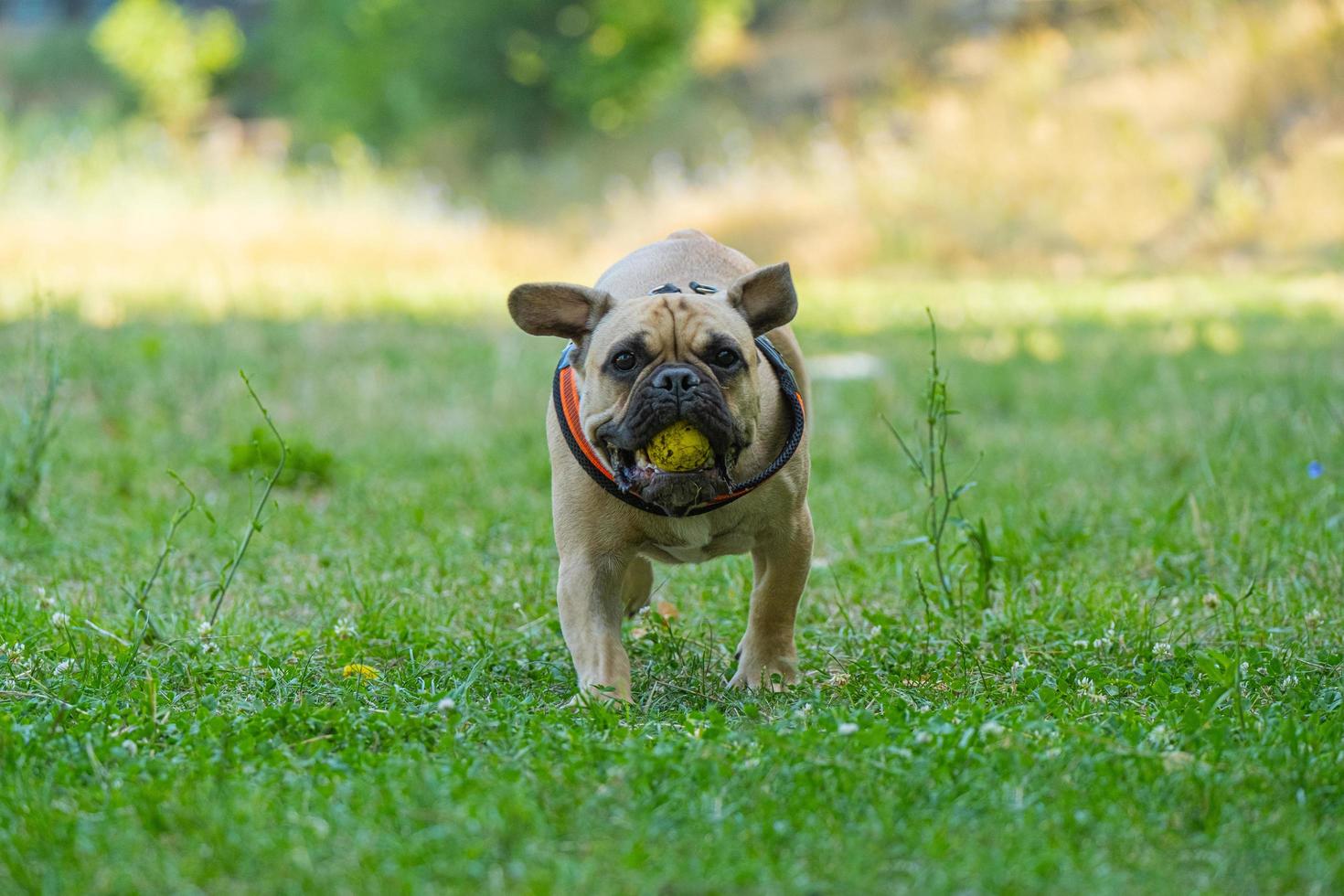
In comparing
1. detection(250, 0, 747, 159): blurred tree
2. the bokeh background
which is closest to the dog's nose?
the bokeh background

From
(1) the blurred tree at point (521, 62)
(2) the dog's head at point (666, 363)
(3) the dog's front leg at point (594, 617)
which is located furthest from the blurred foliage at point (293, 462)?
(1) the blurred tree at point (521, 62)

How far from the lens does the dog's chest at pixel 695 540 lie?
364 cm

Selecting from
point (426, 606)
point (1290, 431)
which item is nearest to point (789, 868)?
point (426, 606)

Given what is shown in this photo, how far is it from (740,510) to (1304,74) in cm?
1393

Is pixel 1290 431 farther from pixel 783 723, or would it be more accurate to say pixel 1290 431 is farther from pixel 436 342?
pixel 436 342

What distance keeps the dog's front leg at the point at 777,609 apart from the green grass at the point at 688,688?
3.4 inches

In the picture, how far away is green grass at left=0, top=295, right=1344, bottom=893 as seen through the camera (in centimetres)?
241

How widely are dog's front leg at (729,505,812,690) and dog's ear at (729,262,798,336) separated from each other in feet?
1.77

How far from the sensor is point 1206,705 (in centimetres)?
300

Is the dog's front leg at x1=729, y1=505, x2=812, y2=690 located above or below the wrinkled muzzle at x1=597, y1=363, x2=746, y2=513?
below

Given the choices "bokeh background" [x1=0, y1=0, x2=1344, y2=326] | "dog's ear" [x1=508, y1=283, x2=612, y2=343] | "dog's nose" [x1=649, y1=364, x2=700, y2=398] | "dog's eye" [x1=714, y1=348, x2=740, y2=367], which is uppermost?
"bokeh background" [x1=0, y1=0, x2=1344, y2=326]

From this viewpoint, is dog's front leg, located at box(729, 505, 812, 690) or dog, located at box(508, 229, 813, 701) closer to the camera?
dog, located at box(508, 229, 813, 701)

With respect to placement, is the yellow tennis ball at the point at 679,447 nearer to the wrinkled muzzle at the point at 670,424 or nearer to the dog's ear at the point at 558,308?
the wrinkled muzzle at the point at 670,424

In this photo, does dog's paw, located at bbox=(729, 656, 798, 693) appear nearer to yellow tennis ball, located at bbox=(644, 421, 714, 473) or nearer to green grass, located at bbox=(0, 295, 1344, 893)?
green grass, located at bbox=(0, 295, 1344, 893)
